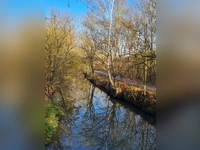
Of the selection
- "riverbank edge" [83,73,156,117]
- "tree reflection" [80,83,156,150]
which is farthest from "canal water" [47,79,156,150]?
"riverbank edge" [83,73,156,117]

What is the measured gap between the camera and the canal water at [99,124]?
2418mm

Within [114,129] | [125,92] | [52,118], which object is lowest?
[114,129]

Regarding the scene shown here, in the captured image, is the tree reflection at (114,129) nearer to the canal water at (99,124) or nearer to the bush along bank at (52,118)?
the canal water at (99,124)

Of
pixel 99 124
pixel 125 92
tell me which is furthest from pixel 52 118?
pixel 125 92

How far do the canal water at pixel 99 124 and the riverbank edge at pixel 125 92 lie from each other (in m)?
0.11

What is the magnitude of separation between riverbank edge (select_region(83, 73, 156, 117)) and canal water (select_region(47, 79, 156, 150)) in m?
0.11

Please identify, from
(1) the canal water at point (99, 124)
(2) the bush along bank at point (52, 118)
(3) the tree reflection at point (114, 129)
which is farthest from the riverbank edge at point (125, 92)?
(2) the bush along bank at point (52, 118)

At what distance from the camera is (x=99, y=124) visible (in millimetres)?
2828

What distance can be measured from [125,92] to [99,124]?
0.93 metres

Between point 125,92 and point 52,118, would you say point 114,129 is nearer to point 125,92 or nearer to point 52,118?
point 125,92
